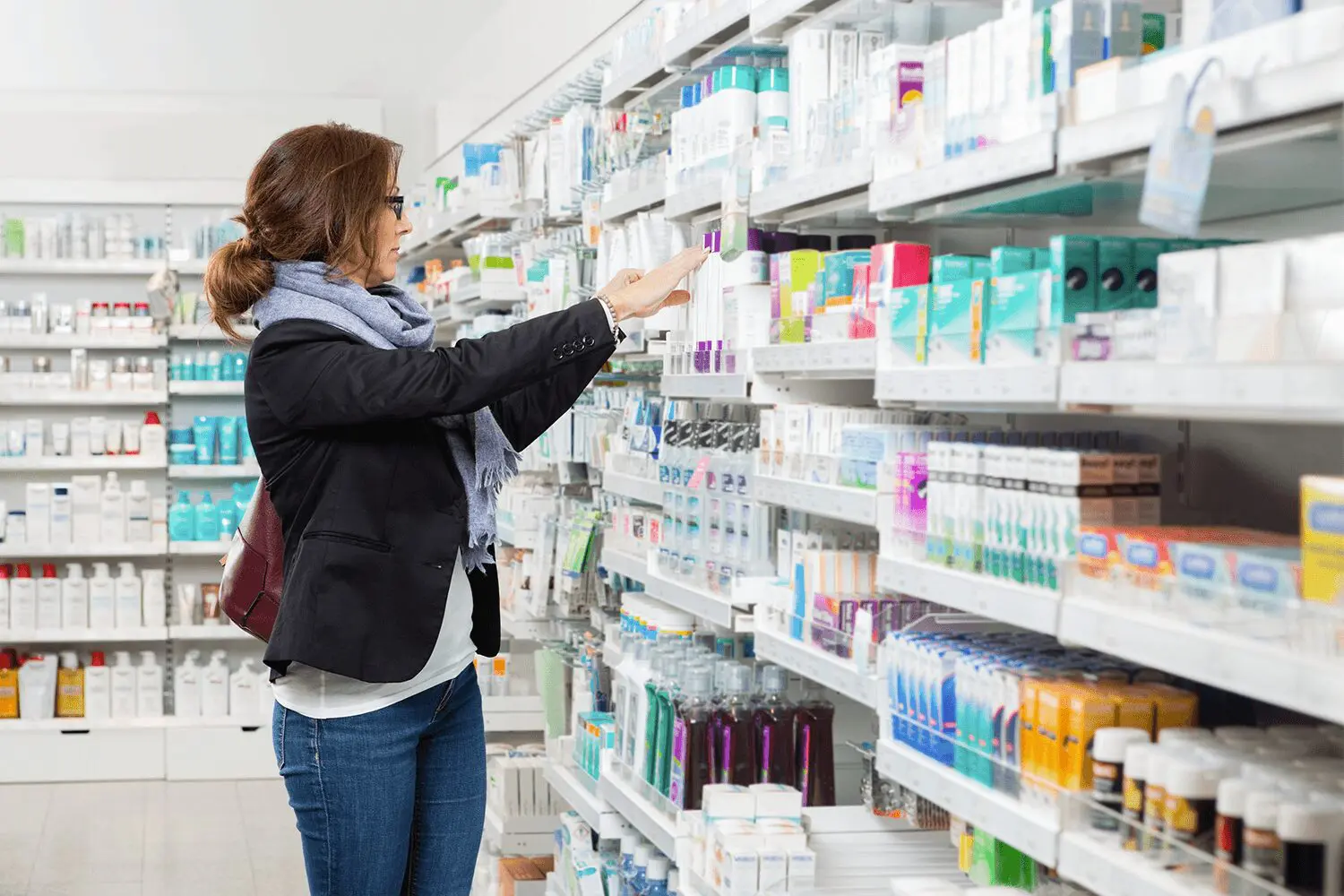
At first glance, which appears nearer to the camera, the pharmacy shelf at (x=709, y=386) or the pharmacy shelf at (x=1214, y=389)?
the pharmacy shelf at (x=1214, y=389)

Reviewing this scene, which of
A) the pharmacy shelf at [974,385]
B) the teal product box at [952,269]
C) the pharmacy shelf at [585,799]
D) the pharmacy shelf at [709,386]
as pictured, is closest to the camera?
the pharmacy shelf at [974,385]

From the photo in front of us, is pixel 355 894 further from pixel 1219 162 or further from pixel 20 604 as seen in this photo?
pixel 20 604

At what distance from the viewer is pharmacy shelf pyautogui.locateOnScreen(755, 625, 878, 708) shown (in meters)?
2.56

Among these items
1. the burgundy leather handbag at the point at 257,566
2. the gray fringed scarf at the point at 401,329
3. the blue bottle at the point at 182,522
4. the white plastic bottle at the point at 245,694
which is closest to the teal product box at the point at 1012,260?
the gray fringed scarf at the point at 401,329

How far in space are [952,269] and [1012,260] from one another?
0.16 meters

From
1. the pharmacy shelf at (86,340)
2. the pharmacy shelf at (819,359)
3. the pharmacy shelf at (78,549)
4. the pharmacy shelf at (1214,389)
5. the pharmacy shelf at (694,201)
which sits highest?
the pharmacy shelf at (694,201)

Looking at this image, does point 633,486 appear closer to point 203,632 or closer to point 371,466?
point 371,466

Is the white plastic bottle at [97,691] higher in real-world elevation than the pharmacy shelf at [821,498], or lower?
lower

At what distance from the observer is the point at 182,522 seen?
26.3 feet

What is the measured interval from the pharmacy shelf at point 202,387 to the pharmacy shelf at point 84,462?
373mm

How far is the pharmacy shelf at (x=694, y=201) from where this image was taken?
3.23m

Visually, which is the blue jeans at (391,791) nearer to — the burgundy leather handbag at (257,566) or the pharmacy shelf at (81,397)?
the burgundy leather handbag at (257,566)

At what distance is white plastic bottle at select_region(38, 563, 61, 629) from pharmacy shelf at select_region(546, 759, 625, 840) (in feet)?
13.7

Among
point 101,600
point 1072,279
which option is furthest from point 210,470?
point 1072,279
